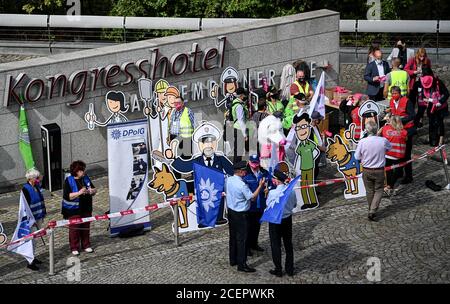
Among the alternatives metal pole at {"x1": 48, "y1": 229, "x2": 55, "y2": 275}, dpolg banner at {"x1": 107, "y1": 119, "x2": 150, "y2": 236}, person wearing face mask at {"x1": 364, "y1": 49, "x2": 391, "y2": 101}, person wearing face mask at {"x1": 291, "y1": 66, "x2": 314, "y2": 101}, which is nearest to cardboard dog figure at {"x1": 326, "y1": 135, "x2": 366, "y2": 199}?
person wearing face mask at {"x1": 291, "y1": 66, "x2": 314, "y2": 101}

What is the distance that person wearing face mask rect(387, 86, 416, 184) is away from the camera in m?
20.0

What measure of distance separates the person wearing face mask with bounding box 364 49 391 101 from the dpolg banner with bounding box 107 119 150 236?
6.90 metres

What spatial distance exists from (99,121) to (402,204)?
20.2 feet

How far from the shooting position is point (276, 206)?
50.1 ft

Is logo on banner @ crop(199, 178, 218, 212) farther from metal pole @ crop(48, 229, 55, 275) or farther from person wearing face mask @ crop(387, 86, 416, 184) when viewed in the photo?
person wearing face mask @ crop(387, 86, 416, 184)

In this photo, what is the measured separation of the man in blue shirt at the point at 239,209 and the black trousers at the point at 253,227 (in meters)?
0.39

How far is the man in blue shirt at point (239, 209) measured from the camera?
15.6m

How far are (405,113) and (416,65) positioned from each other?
3.55 meters

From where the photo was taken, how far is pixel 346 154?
19172mm

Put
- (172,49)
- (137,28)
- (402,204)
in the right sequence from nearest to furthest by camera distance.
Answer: (402,204)
(172,49)
(137,28)

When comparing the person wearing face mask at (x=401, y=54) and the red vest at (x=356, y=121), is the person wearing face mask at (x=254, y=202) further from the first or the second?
the person wearing face mask at (x=401, y=54)

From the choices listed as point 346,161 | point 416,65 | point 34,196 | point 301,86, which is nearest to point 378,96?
point 416,65
